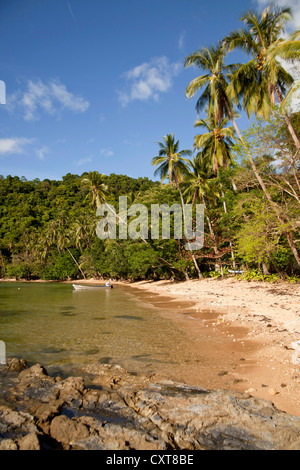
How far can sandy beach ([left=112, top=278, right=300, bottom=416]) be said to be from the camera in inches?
184

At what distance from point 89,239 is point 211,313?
44.6 metres

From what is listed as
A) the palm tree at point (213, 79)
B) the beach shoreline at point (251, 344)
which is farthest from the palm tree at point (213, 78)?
the beach shoreline at point (251, 344)

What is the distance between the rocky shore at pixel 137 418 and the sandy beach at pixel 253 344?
1.88 feet

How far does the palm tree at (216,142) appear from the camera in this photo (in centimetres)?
2250

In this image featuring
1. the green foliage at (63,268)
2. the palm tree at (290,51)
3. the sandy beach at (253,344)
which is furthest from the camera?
the green foliage at (63,268)

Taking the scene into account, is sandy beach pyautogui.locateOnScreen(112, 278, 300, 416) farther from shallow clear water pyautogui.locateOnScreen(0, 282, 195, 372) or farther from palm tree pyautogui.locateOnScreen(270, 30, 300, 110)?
palm tree pyautogui.locateOnScreen(270, 30, 300, 110)

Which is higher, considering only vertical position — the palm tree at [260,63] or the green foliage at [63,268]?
the palm tree at [260,63]

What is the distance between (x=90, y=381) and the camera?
518cm

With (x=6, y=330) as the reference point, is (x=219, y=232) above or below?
above

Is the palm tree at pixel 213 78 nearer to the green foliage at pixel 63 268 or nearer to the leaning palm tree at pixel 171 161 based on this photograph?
the leaning palm tree at pixel 171 161

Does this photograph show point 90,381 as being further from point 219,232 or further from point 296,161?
point 219,232

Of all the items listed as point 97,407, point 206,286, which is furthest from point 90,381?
point 206,286

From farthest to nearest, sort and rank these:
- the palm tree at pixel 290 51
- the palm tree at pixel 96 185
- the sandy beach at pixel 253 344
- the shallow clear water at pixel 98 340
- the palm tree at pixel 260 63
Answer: the palm tree at pixel 96 185 → the palm tree at pixel 260 63 → the palm tree at pixel 290 51 → the shallow clear water at pixel 98 340 → the sandy beach at pixel 253 344
